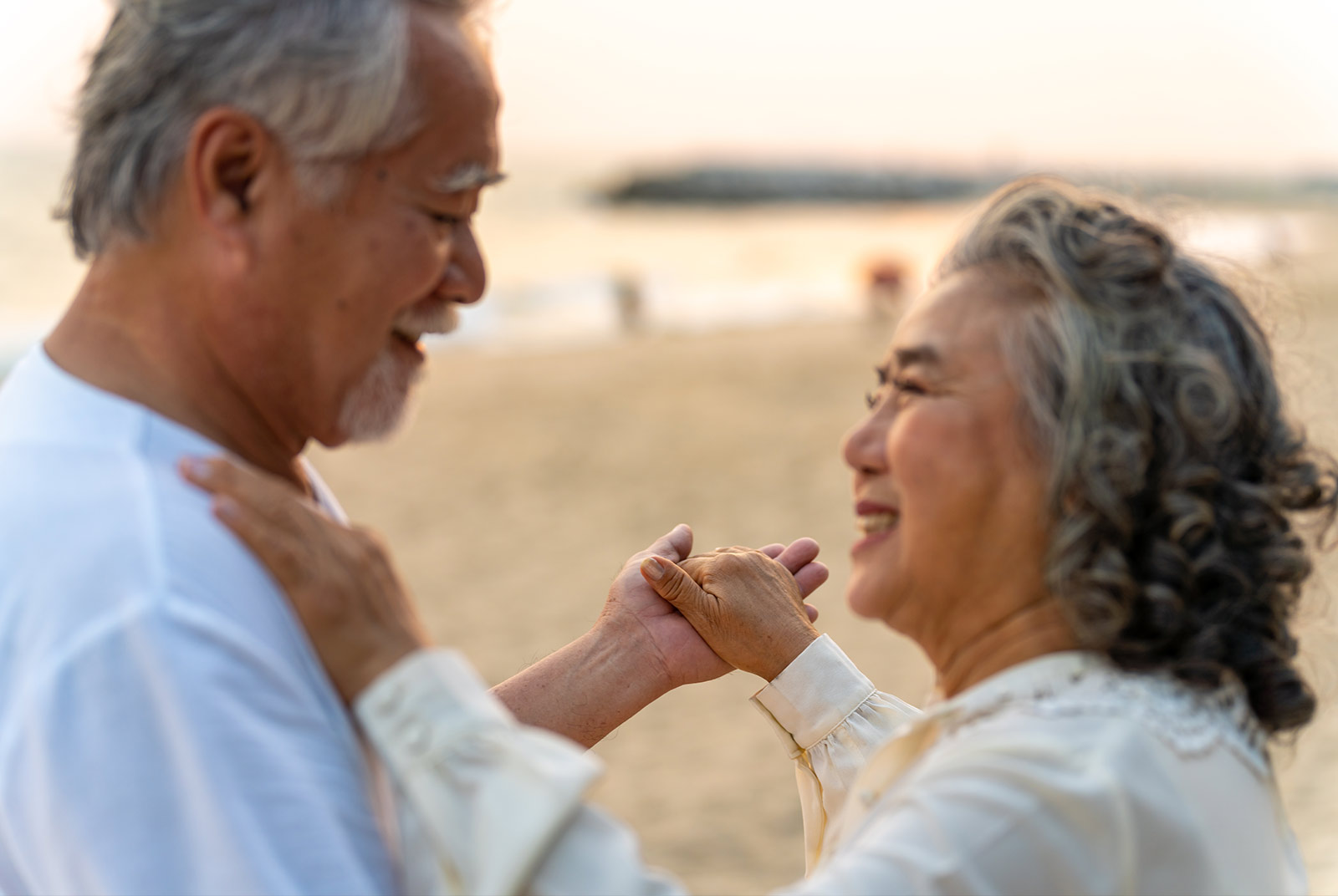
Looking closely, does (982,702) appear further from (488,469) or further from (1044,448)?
(488,469)

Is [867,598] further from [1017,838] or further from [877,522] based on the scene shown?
[1017,838]

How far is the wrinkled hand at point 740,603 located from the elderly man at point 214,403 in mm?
912

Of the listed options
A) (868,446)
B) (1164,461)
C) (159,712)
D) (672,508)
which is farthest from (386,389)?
(672,508)

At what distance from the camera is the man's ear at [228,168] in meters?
1.49

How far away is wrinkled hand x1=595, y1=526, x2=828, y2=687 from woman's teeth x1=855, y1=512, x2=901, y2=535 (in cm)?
72

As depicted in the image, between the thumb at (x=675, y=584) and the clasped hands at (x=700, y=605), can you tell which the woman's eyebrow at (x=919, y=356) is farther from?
the thumb at (x=675, y=584)

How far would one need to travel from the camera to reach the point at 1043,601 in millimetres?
1605

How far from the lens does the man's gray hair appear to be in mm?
1486

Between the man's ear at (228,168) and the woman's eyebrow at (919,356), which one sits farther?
the woman's eyebrow at (919,356)

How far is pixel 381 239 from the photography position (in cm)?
158

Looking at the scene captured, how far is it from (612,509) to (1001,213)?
8.06 metres

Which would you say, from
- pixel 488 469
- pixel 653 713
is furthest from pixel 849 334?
pixel 653 713

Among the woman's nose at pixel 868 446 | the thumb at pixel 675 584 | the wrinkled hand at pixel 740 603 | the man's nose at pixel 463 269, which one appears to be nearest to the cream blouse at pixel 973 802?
the woman's nose at pixel 868 446

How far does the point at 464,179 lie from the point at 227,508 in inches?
21.5
